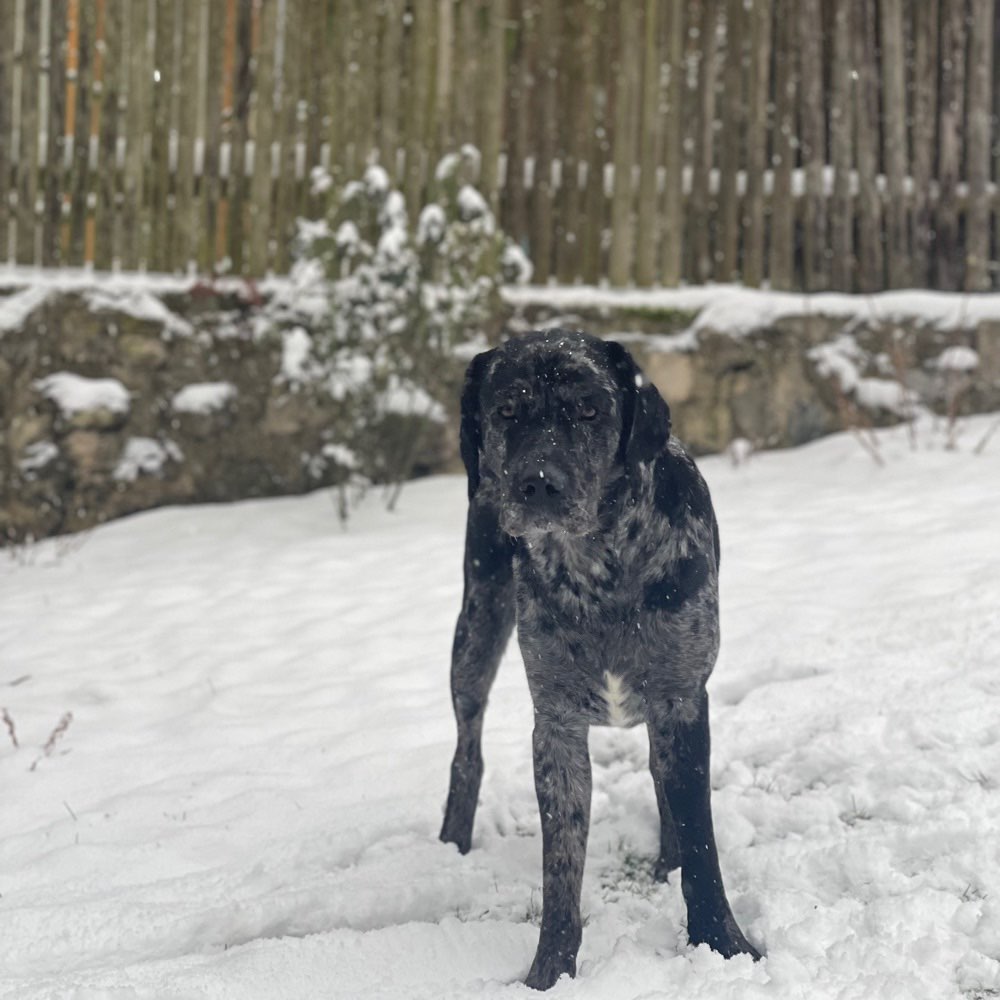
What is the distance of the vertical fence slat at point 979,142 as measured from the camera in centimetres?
646

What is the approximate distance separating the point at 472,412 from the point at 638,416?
0.43 meters

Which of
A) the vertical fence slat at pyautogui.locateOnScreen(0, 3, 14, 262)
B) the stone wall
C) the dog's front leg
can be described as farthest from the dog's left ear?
the vertical fence slat at pyautogui.locateOnScreen(0, 3, 14, 262)

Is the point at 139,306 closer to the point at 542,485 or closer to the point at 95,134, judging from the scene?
the point at 95,134

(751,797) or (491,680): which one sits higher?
(491,680)

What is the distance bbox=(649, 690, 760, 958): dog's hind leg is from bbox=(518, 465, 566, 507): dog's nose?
59cm

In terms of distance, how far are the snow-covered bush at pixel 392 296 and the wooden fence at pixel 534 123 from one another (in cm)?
43

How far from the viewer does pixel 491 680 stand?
10.0 feet

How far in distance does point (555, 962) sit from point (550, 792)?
0.36 metres

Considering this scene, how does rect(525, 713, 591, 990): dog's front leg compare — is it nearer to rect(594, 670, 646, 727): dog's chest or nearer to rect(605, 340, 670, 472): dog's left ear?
rect(594, 670, 646, 727): dog's chest

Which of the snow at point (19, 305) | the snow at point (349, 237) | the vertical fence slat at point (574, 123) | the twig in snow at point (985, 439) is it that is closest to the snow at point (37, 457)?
the snow at point (19, 305)

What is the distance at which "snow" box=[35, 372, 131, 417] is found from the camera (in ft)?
20.5

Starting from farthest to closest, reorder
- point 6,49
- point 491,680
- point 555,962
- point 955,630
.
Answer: point 6,49
point 955,630
point 491,680
point 555,962

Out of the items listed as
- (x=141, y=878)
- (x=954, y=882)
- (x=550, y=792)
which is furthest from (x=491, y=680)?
(x=954, y=882)

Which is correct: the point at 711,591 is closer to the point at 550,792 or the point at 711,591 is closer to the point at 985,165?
the point at 550,792
